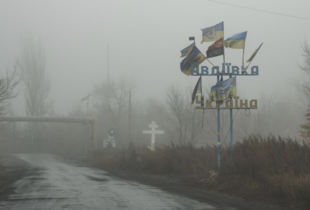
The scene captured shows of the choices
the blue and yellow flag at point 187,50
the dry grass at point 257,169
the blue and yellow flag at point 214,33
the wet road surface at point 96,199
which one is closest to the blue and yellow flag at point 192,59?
the blue and yellow flag at point 187,50

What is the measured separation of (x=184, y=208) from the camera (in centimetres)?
891

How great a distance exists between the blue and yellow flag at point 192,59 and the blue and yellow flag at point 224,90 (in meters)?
1.47

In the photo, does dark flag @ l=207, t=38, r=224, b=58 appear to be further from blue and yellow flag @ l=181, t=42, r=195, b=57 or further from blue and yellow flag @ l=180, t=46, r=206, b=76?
blue and yellow flag @ l=181, t=42, r=195, b=57

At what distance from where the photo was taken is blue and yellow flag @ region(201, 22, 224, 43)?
52.5 ft

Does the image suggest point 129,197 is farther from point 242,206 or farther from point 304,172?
point 304,172

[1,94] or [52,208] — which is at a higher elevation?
[1,94]

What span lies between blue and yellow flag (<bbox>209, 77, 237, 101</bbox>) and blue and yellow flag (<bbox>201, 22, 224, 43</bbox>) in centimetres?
196

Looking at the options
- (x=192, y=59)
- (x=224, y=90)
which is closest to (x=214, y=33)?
(x=192, y=59)

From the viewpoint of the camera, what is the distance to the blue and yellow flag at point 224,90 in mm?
14805

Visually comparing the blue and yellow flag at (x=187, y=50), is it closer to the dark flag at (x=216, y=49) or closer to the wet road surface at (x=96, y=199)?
the dark flag at (x=216, y=49)

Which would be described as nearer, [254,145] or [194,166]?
[254,145]

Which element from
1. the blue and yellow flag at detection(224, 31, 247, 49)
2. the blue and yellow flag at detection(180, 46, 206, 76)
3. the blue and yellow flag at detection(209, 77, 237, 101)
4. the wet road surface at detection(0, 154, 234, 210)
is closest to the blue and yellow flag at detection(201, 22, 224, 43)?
the blue and yellow flag at detection(224, 31, 247, 49)

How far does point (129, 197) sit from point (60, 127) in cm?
6722

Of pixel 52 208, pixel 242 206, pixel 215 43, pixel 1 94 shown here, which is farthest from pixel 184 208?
pixel 1 94
